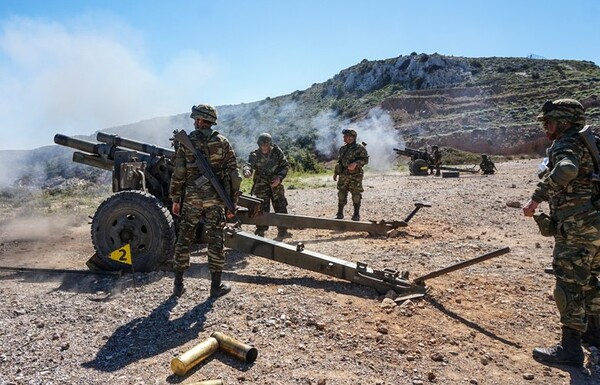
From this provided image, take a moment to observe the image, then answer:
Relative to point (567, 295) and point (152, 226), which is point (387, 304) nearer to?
point (567, 295)

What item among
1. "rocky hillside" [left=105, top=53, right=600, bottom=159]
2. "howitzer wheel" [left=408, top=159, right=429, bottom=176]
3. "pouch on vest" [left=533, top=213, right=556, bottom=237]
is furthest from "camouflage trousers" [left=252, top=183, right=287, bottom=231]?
"rocky hillside" [left=105, top=53, right=600, bottom=159]

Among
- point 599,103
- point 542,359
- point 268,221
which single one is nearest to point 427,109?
point 599,103

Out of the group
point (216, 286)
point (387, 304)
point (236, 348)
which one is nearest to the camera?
point (236, 348)

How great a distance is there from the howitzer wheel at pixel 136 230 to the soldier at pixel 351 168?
4.05m

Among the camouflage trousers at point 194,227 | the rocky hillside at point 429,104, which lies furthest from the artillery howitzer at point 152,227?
the rocky hillside at point 429,104

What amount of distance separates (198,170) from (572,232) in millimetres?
3181

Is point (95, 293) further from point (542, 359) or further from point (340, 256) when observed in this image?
point (542, 359)

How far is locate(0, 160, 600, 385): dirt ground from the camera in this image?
3.24m

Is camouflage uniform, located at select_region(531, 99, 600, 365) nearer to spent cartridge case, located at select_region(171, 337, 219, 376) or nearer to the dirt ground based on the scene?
the dirt ground

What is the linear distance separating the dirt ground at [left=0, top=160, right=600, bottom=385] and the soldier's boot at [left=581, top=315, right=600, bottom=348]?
211mm

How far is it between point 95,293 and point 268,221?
2.54 m

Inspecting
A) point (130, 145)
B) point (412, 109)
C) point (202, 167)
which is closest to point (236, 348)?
point (202, 167)

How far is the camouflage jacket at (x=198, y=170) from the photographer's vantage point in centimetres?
464

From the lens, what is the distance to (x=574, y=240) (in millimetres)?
3436
